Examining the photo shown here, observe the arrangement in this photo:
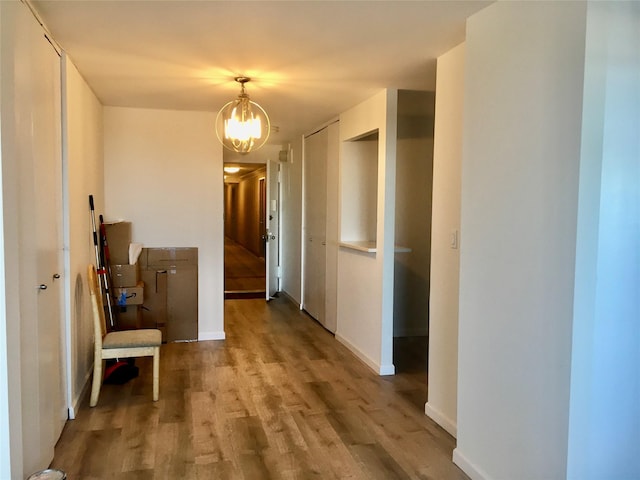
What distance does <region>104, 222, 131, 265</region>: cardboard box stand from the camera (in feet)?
14.6

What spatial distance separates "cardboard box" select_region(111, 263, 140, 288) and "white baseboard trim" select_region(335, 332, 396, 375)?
2.01m

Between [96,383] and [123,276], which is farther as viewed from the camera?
[123,276]

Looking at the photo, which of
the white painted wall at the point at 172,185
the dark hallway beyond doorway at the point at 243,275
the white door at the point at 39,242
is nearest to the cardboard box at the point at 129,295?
the white painted wall at the point at 172,185

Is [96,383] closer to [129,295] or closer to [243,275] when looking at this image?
[129,295]

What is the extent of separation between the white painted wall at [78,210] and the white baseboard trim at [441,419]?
2.24 m

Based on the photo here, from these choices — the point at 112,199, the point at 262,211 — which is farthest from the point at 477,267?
the point at 262,211

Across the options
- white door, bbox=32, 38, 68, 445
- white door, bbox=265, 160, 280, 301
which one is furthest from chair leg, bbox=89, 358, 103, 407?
white door, bbox=265, 160, 280, 301

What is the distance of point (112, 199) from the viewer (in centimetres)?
485

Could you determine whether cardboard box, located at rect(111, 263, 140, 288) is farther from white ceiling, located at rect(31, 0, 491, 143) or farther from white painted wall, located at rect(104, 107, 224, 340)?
white ceiling, located at rect(31, 0, 491, 143)

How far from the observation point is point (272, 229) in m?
7.51

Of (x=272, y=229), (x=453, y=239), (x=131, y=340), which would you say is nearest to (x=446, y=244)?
(x=453, y=239)

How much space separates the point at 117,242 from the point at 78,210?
1062 millimetres

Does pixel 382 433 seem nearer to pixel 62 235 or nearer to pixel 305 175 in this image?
pixel 62 235

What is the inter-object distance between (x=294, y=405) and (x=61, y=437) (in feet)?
4.62
